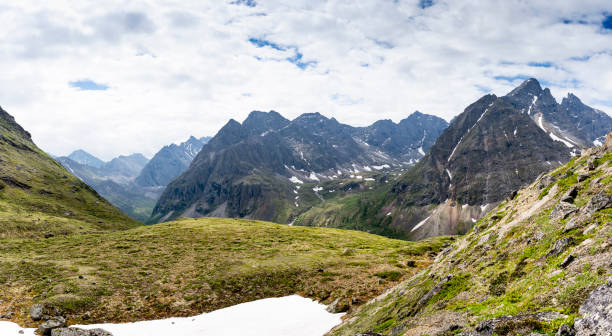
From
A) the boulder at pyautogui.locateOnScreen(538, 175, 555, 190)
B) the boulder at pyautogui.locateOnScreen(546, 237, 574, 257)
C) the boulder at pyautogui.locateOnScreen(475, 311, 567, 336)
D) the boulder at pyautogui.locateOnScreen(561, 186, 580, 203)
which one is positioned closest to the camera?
the boulder at pyautogui.locateOnScreen(475, 311, 567, 336)

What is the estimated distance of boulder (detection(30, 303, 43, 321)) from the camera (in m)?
36.3

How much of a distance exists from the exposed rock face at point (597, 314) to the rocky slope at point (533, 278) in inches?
1.4

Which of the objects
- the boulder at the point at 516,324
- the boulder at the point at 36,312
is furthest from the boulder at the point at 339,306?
the boulder at the point at 36,312

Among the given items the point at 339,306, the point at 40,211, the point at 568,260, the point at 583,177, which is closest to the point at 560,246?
the point at 568,260

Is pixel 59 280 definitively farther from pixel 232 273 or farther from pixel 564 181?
pixel 564 181

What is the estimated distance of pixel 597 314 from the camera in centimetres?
1237

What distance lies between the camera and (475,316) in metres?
18.0

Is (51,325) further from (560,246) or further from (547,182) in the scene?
(547,182)

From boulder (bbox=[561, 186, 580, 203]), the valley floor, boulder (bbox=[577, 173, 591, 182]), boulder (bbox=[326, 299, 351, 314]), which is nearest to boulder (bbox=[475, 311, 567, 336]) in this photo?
boulder (bbox=[561, 186, 580, 203])

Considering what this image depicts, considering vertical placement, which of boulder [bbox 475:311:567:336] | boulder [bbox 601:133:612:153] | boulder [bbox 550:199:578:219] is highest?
boulder [bbox 601:133:612:153]

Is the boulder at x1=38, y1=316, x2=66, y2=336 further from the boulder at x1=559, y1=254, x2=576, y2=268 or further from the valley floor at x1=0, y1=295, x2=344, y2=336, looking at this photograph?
the boulder at x1=559, y1=254, x2=576, y2=268

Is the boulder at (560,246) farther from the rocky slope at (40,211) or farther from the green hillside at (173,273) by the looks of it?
the rocky slope at (40,211)

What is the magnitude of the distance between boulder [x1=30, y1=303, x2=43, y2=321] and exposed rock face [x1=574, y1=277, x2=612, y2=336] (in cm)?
5174

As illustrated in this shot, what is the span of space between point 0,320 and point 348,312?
42760mm
